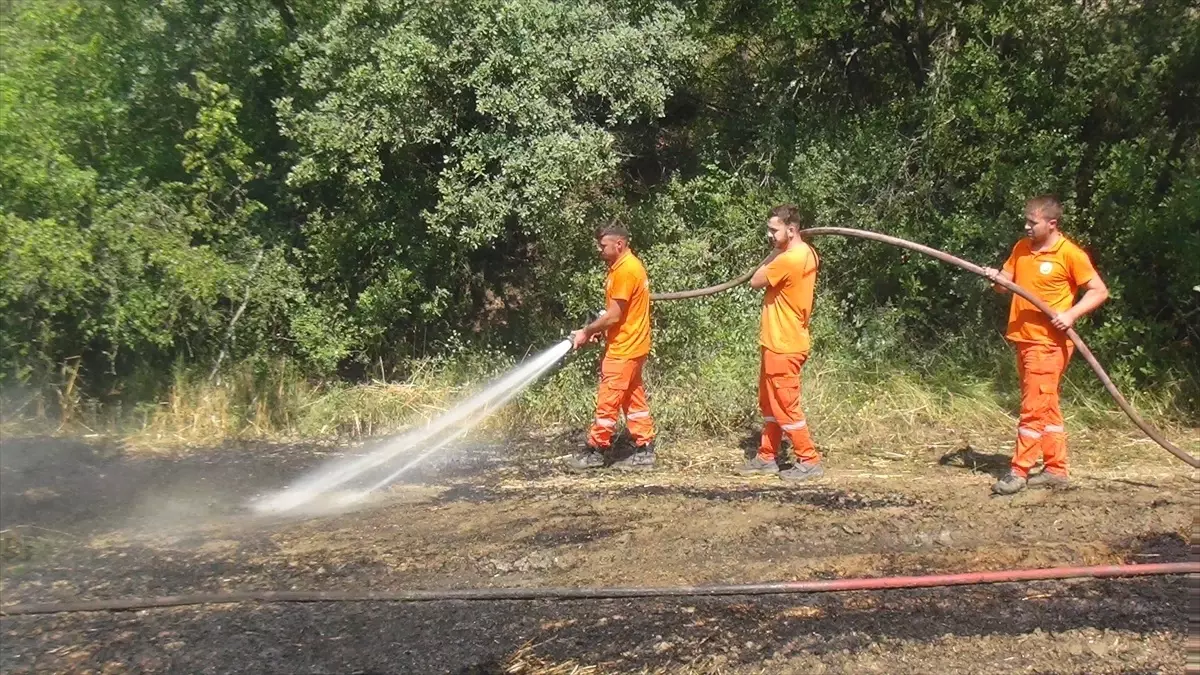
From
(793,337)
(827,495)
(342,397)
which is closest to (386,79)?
(342,397)

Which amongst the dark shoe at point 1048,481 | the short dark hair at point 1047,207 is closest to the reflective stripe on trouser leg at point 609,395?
the dark shoe at point 1048,481

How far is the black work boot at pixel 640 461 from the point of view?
6957 millimetres

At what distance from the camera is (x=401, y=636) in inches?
174

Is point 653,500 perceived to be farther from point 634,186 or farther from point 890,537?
point 634,186

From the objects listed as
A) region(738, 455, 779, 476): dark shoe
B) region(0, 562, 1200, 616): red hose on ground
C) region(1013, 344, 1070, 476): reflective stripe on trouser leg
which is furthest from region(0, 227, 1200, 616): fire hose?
region(738, 455, 779, 476): dark shoe

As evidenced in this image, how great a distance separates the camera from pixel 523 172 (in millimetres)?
8125

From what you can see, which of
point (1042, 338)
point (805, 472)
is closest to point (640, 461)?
point (805, 472)

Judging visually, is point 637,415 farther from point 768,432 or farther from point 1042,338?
point 1042,338

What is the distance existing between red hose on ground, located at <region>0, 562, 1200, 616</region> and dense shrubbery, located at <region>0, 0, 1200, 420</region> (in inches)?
146

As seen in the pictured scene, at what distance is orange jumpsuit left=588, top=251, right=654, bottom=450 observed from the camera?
6.64 m

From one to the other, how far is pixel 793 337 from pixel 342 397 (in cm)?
422

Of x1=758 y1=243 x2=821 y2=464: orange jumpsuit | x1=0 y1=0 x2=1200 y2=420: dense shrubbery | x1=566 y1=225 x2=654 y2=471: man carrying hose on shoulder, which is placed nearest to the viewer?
x1=758 y1=243 x2=821 y2=464: orange jumpsuit

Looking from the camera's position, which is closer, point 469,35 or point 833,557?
point 833,557

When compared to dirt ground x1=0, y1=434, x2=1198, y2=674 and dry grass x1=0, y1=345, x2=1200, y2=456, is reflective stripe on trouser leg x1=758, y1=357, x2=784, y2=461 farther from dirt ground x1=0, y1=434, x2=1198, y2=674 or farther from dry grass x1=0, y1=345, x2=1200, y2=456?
dry grass x1=0, y1=345, x2=1200, y2=456
